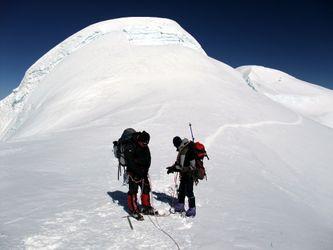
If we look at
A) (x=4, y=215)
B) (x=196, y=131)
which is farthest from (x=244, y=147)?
(x=4, y=215)

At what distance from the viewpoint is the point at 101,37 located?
5244cm

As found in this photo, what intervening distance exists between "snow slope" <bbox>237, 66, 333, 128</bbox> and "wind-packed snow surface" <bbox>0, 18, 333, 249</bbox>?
48994mm

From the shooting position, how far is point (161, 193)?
36.8ft

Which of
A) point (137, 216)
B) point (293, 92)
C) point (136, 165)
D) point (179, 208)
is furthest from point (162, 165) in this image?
point (293, 92)

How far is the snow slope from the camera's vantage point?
290 ft

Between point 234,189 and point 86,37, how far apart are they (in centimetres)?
4584

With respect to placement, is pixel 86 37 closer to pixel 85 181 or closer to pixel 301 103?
pixel 85 181

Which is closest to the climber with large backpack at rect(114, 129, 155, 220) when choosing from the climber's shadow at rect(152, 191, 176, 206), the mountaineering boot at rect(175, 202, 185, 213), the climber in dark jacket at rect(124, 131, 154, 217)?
the climber in dark jacket at rect(124, 131, 154, 217)

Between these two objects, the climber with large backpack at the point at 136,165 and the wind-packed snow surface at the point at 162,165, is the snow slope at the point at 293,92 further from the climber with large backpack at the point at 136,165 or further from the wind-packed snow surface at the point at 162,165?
the climber with large backpack at the point at 136,165

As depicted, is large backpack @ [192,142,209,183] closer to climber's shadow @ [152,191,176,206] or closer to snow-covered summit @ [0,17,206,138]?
climber's shadow @ [152,191,176,206]

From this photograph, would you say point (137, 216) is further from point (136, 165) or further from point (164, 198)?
point (164, 198)

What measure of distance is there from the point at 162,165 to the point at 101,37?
4156 cm

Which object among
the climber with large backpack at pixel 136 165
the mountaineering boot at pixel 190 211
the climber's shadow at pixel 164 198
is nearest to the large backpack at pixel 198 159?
the mountaineering boot at pixel 190 211

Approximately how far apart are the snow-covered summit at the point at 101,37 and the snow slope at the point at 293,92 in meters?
35.6
